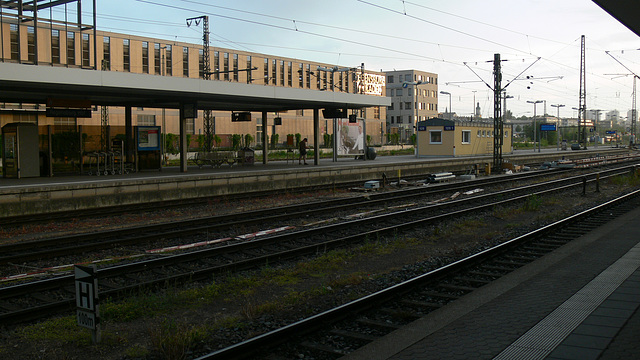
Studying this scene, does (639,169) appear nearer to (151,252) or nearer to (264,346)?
(151,252)

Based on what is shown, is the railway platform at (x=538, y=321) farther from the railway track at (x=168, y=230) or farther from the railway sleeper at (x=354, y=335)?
the railway track at (x=168, y=230)

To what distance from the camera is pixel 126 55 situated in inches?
2430

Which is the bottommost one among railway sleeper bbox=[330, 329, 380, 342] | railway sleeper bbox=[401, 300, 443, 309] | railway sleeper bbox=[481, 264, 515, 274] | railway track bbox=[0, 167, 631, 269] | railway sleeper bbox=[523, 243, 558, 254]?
railway sleeper bbox=[330, 329, 380, 342]

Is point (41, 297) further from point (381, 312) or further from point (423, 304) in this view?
point (423, 304)

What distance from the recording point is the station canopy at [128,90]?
17500 mm

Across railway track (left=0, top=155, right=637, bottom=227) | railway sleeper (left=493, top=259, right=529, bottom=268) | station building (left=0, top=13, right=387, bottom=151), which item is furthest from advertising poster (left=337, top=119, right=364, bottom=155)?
railway sleeper (left=493, top=259, right=529, bottom=268)

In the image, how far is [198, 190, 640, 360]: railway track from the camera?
5469mm

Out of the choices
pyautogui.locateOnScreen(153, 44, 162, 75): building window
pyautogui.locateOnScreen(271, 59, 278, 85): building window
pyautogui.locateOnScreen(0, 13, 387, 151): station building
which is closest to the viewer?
pyautogui.locateOnScreen(0, 13, 387, 151): station building

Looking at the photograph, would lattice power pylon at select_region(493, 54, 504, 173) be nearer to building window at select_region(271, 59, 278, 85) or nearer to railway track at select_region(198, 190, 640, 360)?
railway track at select_region(198, 190, 640, 360)

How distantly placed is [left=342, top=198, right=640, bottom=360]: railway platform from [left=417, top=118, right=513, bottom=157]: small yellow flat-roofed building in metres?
31.4

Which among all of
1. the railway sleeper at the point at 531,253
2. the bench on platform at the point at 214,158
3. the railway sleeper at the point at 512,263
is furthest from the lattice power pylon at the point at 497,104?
the railway sleeper at the point at 512,263

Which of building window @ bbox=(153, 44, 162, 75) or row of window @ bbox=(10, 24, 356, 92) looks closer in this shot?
row of window @ bbox=(10, 24, 356, 92)

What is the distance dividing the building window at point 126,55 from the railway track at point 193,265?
2134 inches

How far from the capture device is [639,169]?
28.6 m
